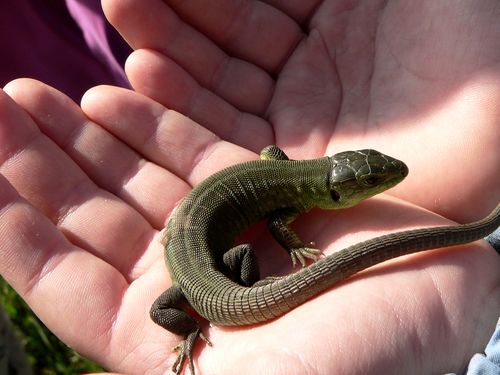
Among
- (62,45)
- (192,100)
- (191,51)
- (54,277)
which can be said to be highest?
(191,51)

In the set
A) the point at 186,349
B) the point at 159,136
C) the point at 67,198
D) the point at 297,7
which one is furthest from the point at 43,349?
the point at 297,7

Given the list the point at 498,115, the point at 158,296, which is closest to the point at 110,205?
the point at 158,296

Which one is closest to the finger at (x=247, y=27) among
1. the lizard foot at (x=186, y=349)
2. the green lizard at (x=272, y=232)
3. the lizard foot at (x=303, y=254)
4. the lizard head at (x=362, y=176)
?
the green lizard at (x=272, y=232)

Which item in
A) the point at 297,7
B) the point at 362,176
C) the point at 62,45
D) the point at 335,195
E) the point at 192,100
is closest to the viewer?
the point at 362,176

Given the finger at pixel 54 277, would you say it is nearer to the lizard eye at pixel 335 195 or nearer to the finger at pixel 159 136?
the finger at pixel 159 136

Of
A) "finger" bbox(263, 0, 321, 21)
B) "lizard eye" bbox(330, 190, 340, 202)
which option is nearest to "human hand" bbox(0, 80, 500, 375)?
"lizard eye" bbox(330, 190, 340, 202)

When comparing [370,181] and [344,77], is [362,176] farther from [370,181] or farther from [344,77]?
[344,77]

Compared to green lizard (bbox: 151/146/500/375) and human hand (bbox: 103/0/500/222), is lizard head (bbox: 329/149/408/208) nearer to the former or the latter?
green lizard (bbox: 151/146/500/375)

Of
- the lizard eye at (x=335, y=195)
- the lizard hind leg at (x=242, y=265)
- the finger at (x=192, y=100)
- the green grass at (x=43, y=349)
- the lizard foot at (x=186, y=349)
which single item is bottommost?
the green grass at (x=43, y=349)
